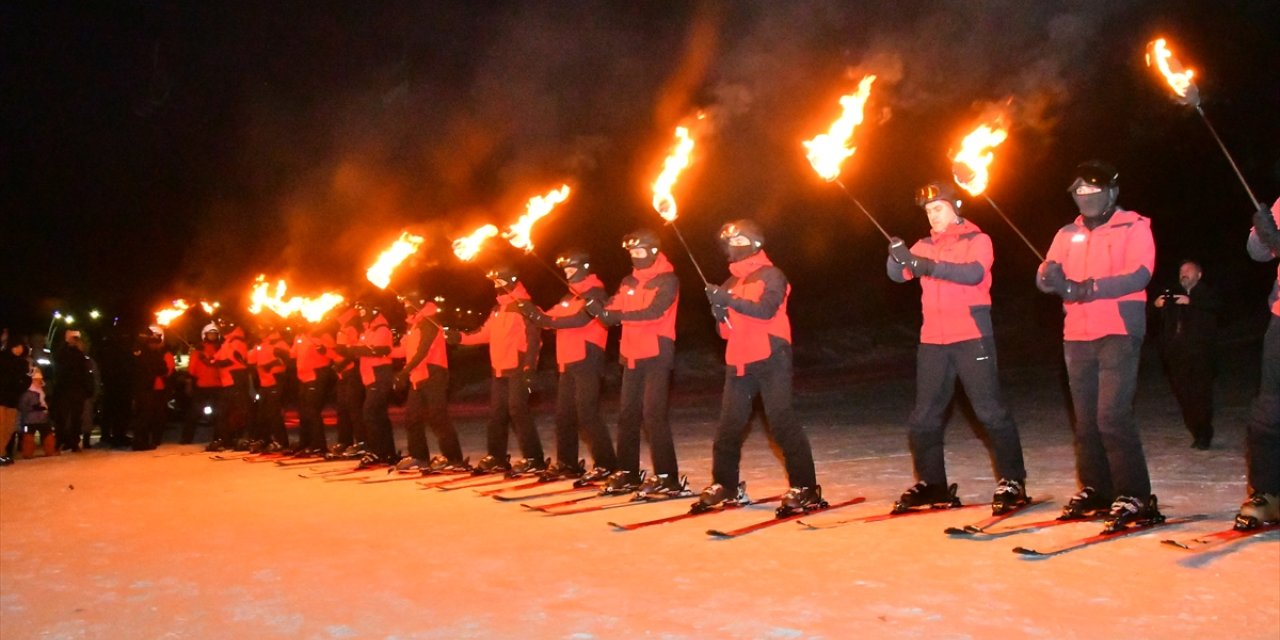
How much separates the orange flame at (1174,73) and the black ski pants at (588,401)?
17.8 feet

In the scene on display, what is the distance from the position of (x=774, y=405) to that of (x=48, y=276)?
39145 mm

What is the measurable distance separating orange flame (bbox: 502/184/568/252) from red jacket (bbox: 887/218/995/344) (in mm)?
4245

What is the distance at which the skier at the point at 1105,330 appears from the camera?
6293 millimetres

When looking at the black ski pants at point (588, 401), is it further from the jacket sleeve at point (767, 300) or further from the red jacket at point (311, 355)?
the red jacket at point (311, 355)

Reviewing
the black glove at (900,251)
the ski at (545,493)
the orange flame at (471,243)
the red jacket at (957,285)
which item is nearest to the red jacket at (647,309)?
the ski at (545,493)

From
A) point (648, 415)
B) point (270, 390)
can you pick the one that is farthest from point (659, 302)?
point (270, 390)

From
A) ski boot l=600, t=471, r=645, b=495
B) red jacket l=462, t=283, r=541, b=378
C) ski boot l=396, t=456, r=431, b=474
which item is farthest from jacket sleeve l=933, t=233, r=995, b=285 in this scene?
ski boot l=396, t=456, r=431, b=474

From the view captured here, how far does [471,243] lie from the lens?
11.2 m

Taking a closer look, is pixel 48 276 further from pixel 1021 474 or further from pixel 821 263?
pixel 1021 474

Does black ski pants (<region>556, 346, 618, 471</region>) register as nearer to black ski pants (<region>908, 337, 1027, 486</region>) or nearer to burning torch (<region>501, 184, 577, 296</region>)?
burning torch (<region>501, 184, 577, 296</region>)

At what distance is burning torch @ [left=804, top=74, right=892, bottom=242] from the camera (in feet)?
24.3

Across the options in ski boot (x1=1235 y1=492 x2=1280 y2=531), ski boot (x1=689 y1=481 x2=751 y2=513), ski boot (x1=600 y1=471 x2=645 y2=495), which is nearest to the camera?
ski boot (x1=1235 y1=492 x2=1280 y2=531)

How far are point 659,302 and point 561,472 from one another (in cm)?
250

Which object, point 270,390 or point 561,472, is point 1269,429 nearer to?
point 561,472
